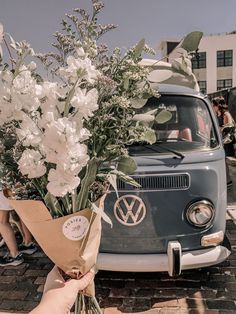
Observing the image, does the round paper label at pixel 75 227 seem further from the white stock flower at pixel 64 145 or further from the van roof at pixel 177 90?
the van roof at pixel 177 90

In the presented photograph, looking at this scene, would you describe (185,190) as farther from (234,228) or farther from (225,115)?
(225,115)

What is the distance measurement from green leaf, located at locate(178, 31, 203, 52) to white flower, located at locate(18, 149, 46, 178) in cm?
81

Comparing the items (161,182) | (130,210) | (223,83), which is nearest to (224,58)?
(223,83)

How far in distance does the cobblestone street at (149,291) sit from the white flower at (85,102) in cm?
250

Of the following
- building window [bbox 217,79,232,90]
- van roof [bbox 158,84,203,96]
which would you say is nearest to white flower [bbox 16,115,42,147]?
van roof [bbox 158,84,203,96]

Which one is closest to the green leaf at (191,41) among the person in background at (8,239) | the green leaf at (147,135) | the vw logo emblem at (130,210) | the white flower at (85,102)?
the green leaf at (147,135)

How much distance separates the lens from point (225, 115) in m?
7.99

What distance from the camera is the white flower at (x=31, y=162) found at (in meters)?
1.33

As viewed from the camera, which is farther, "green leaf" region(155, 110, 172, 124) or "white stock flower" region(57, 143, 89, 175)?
"green leaf" region(155, 110, 172, 124)

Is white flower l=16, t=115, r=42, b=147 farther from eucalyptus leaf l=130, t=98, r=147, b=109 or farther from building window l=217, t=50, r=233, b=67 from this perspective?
building window l=217, t=50, r=233, b=67

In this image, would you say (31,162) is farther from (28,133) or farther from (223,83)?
(223,83)

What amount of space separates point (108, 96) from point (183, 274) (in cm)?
297

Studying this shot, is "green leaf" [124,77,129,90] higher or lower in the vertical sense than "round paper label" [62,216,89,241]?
higher

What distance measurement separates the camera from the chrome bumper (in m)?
3.19
